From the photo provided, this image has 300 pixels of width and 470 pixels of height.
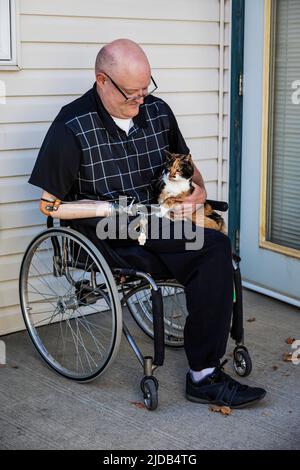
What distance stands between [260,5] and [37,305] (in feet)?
6.26

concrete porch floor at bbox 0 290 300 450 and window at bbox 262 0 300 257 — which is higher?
window at bbox 262 0 300 257

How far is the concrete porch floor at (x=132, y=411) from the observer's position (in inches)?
108

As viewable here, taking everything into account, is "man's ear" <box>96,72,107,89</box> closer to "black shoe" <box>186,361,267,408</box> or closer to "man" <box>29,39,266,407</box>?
"man" <box>29,39,266,407</box>

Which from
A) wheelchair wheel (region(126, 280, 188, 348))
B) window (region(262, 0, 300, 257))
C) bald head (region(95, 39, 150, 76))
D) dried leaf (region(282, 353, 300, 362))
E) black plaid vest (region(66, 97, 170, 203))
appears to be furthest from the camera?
window (region(262, 0, 300, 257))

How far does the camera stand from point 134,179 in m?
3.26

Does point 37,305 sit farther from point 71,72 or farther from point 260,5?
point 260,5

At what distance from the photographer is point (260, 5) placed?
4043 millimetres

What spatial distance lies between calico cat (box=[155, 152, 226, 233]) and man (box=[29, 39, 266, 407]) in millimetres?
43

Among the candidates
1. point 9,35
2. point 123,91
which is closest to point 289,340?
point 123,91

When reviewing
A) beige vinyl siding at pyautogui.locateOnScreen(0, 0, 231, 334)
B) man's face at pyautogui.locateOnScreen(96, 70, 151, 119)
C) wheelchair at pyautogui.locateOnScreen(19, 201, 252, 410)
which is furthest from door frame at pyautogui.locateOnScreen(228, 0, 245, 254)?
man's face at pyautogui.locateOnScreen(96, 70, 151, 119)

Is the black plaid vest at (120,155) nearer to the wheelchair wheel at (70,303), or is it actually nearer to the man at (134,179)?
the man at (134,179)

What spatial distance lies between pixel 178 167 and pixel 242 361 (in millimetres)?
842

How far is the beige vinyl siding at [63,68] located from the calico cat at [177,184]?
768 mm

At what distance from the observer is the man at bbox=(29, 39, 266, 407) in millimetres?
2945
